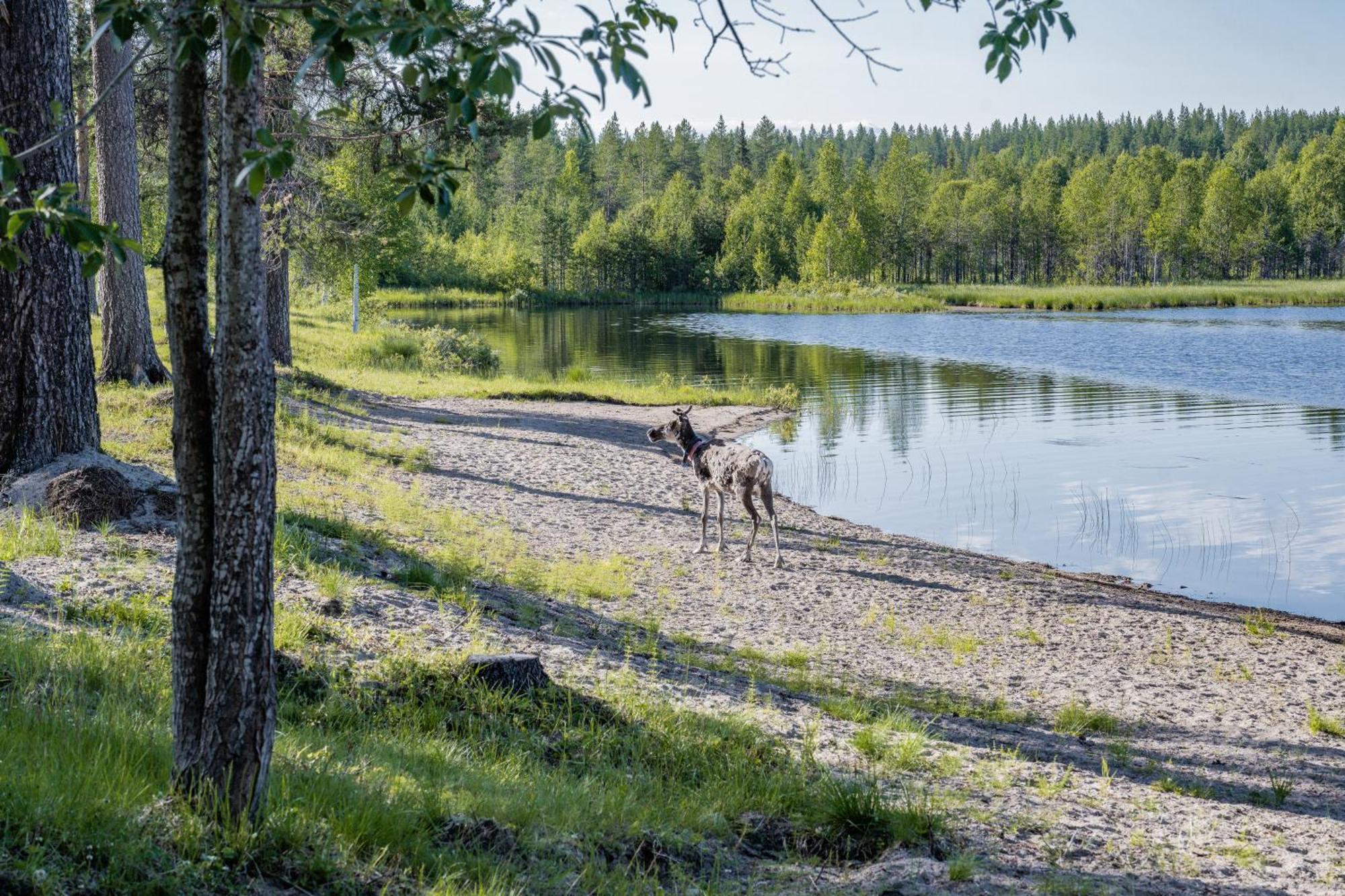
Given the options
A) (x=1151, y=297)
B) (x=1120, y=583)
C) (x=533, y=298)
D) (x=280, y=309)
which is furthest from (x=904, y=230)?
(x=1120, y=583)

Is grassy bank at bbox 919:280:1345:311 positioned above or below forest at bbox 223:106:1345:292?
below

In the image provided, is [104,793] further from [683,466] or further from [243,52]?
[683,466]

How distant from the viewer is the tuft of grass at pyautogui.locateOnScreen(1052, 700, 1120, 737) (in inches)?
314

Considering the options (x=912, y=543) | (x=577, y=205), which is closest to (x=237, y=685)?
(x=912, y=543)

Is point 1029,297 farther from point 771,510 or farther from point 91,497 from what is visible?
point 91,497

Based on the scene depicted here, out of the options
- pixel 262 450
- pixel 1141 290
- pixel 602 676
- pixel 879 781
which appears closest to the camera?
pixel 262 450

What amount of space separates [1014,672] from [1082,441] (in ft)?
55.5

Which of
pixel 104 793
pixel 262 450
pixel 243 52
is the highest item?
pixel 243 52

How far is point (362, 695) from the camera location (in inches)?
244

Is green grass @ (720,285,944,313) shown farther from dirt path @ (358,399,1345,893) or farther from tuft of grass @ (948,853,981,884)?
tuft of grass @ (948,853,981,884)

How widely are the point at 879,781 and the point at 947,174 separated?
485 feet

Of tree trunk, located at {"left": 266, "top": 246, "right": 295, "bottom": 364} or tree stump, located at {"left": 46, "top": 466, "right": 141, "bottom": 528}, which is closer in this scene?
tree stump, located at {"left": 46, "top": 466, "right": 141, "bottom": 528}

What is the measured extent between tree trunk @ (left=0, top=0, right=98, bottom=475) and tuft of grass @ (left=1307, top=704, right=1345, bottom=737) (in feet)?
35.4

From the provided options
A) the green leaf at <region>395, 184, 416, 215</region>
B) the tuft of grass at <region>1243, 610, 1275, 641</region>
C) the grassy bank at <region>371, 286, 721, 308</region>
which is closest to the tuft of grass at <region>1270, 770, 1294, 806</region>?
→ the tuft of grass at <region>1243, 610, 1275, 641</region>
